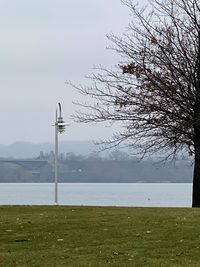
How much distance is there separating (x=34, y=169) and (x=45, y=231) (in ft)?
129

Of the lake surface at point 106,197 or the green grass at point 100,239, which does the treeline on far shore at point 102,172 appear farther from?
the green grass at point 100,239

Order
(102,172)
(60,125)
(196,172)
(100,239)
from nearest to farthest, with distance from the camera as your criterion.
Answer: (100,239), (196,172), (60,125), (102,172)

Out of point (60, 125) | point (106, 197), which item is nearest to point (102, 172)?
point (106, 197)

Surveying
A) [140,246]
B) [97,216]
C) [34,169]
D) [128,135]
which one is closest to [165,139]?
[128,135]

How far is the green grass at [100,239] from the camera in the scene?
9859mm

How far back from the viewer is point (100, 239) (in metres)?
11.8

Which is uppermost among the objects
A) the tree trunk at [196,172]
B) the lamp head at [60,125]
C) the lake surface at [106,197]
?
the lamp head at [60,125]

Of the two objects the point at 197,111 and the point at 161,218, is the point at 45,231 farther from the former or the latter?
the point at 197,111

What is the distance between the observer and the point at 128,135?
Result: 21234 mm

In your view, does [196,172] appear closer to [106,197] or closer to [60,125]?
[60,125]

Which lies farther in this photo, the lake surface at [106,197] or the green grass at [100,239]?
the lake surface at [106,197]

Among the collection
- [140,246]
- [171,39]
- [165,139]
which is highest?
[171,39]

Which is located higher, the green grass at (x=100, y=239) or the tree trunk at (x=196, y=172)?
the tree trunk at (x=196, y=172)

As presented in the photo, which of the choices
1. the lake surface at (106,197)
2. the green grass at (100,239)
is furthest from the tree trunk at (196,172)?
the lake surface at (106,197)
